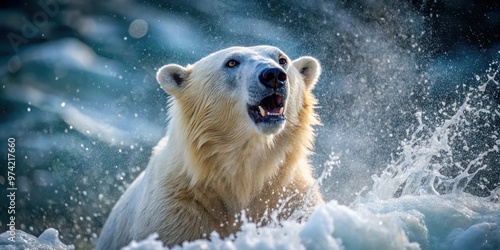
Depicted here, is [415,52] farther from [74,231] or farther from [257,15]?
[74,231]

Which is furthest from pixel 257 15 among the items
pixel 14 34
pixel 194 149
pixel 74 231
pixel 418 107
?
pixel 194 149

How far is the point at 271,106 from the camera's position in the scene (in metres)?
4.07

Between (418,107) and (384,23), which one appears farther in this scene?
(384,23)

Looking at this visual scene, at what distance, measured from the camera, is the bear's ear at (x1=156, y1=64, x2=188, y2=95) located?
444 cm

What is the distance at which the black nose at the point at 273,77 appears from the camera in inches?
155

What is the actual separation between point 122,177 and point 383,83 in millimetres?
3897

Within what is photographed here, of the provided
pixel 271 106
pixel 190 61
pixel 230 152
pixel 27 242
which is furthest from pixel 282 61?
pixel 190 61

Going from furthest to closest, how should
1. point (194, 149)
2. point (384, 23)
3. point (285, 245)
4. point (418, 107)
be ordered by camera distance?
point (384, 23), point (418, 107), point (194, 149), point (285, 245)

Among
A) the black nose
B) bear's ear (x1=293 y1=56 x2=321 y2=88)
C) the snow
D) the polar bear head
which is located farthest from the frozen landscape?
the black nose

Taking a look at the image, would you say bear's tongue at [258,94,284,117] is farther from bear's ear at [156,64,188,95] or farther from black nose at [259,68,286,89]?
bear's ear at [156,64,188,95]

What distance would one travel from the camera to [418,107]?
8094 mm

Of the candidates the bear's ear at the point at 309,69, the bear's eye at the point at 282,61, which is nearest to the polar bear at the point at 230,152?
the bear's eye at the point at 282,61

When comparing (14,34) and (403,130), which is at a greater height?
(403,130)

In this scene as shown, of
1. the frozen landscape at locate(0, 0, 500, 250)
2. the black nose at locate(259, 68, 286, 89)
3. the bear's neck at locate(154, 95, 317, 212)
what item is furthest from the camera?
the frozen landscape at locate(0, 0, 500, 250)
